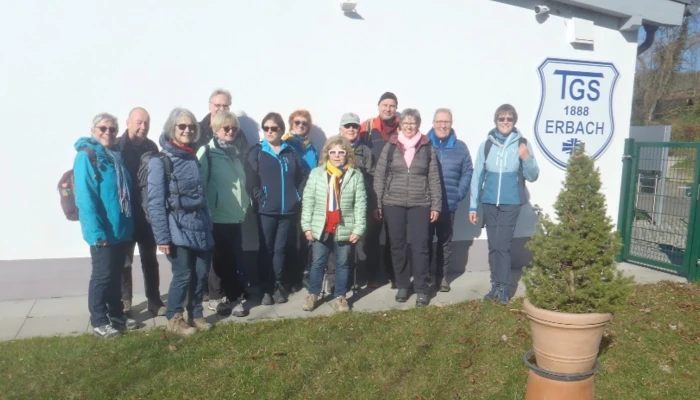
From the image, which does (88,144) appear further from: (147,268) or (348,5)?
(348,5)

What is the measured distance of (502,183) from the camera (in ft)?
19.3

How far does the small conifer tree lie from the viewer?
3570 mm

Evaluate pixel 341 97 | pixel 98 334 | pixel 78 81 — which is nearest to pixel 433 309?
pixel 341 97

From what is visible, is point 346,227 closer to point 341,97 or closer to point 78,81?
point 341,97

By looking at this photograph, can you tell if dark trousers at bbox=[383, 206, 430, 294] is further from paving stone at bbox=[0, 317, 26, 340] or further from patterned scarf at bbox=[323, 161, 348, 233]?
paving stone at bbox=[0, 317, 26, 340]

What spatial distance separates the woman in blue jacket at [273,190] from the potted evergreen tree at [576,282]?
2758 mm

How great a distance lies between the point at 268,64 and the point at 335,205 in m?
1.84

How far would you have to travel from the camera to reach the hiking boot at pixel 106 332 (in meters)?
4.91

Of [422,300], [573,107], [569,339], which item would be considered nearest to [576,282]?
[569,339]

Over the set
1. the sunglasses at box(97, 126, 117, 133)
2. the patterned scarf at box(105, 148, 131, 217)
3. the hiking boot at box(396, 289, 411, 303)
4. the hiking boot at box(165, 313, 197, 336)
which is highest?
the sunglasses at box(97, 126, 117, 133)

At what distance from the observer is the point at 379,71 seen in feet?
22.4

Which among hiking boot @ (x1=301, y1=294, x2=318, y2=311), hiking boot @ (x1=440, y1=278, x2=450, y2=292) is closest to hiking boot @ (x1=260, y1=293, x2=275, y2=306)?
hiking boot @ (x1=301, y1=294, x2=318, y2=311)

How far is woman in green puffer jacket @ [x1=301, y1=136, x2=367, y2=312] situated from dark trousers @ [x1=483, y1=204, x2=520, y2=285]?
1.36 meters

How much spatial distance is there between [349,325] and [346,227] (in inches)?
36.3
